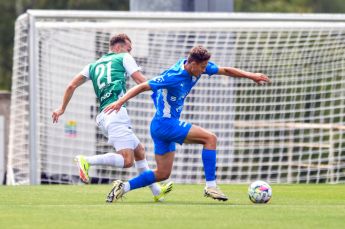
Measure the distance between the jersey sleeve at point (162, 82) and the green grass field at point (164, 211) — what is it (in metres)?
1.25

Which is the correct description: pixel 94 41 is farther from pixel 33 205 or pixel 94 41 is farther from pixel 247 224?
pixel 247 224

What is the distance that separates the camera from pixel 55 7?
51812 millimetres

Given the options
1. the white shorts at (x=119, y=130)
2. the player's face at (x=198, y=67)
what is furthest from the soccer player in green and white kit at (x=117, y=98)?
the player's face at (x=198, y=67)

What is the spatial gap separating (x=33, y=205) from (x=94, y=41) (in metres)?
9.64

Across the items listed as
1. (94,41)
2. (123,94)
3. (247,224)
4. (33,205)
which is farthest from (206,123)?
(247,224)

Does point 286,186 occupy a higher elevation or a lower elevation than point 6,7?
lower

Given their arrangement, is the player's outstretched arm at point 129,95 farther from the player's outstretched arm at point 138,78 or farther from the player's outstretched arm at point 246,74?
the player's outstretched arm at point 246,74

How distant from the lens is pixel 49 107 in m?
21.6

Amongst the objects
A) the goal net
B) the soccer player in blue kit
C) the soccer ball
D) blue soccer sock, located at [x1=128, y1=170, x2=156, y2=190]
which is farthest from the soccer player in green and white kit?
the goal net

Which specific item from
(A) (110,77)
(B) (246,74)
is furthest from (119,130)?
(B) (246,74)

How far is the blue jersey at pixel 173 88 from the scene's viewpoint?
12.9 meters

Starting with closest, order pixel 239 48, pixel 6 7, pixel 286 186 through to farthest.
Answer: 1. pixel 286 186
2. pixel 239 48
3. pixel 6 7

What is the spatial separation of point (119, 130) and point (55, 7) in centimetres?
3857

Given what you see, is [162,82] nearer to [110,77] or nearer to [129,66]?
[129,66]
